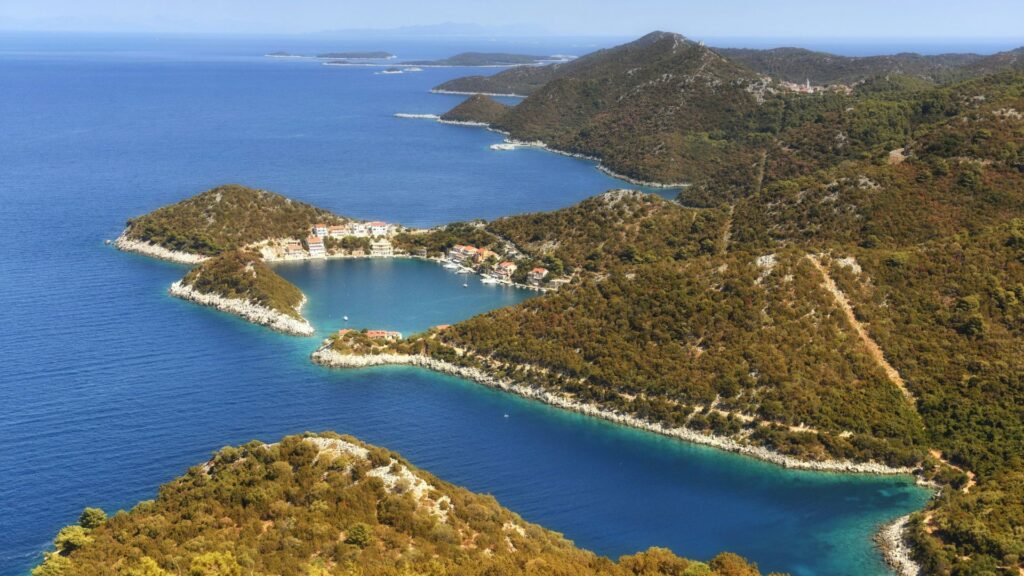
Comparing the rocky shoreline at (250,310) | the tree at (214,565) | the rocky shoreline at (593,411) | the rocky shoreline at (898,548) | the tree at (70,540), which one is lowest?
the rocky shoreline at (898,548)

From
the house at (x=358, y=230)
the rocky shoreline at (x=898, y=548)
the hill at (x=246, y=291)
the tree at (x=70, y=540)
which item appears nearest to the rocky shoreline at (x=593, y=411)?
the rocky shoreline at (x=898, y=548)

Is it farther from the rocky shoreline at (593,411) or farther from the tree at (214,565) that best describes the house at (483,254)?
the tree at (214,565)

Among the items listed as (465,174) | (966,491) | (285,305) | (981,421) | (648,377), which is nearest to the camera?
(966,491)

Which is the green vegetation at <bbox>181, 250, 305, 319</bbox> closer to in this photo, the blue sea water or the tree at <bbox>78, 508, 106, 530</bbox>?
the blue sea water

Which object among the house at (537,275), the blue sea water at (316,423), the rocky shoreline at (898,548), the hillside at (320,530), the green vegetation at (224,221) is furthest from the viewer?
the green vegetation at (224,221)

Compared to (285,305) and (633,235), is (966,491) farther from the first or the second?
(285,305)

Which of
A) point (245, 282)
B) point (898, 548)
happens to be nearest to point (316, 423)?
point (245, 282)

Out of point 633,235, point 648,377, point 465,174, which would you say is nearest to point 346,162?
point 465,174
